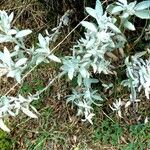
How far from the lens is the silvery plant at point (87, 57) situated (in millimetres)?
1841

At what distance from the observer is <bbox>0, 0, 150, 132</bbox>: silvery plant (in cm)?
184

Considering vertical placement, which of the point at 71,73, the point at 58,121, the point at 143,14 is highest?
the point at 143,14

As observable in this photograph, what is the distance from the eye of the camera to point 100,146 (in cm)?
234

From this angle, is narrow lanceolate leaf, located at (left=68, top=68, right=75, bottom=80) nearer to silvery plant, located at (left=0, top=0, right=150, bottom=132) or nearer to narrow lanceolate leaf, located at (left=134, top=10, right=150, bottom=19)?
silvery plant, located at (left=0, top=0, right=150, bottom=132)

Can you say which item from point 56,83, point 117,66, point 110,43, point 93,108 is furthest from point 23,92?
point 110,43

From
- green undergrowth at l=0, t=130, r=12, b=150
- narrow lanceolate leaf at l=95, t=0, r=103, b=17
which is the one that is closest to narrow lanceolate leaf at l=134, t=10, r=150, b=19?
narrow lanceolate leaf at l=95, t=0, r=103, b=17

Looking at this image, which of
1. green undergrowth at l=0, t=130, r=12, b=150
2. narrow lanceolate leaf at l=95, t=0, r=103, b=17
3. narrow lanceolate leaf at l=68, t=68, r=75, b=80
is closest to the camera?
narrow lanceolate leaf at l=95, t=0, r=103, b=17

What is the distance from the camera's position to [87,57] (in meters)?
1.96

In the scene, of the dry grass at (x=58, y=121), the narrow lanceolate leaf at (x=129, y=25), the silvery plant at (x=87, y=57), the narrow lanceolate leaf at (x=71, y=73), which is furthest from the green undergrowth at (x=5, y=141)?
the narrow lanceolate leaf at (x=129, y=25)

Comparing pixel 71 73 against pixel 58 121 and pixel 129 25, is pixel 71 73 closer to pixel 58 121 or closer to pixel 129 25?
pixel 129 25

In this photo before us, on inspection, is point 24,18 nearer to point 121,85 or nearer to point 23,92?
point 23,92

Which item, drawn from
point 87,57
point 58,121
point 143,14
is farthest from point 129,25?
point 58,121

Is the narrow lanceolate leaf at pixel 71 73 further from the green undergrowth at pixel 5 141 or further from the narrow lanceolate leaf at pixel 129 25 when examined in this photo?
the green undergrowth at pixel 5 141

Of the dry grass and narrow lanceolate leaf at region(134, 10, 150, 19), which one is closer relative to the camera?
narrow lanceolate leaf at region(134, 10, 150, 19)
